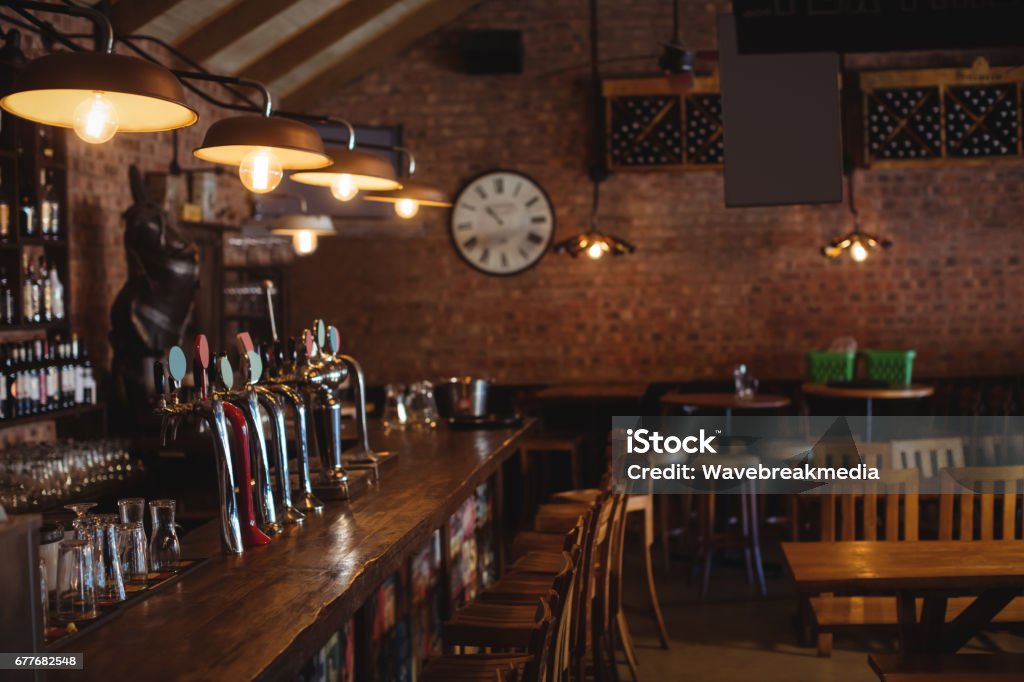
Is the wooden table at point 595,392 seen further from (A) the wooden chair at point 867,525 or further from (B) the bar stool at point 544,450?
(A) the wooden chair at point 867,525

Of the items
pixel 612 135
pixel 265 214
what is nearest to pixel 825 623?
pixel 612 135

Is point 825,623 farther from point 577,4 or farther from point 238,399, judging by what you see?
point 577,4

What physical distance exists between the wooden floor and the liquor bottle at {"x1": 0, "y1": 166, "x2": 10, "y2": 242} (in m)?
3.38

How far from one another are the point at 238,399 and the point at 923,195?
22.3 ft

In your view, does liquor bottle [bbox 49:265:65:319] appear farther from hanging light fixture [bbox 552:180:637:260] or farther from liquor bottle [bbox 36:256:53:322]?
hanging light fixture [bbox 552:180:637:260]

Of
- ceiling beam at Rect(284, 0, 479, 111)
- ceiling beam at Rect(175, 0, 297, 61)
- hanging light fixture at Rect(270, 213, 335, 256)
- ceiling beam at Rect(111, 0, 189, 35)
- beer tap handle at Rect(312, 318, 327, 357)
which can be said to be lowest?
beer tap handle at Rect(312, 318, 327, 357)

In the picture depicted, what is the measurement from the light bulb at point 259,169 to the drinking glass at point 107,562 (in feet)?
3.73

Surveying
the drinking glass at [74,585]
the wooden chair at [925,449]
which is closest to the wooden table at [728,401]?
the wooden chair at [925,449]

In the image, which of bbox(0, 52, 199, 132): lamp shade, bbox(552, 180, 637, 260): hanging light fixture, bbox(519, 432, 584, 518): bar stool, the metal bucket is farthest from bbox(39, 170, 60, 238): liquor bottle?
bbox(552, 180, 637, 260): hanging light fixture

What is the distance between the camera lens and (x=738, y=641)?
466 cm

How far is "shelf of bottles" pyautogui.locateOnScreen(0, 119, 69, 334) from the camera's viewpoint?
462 centimetres

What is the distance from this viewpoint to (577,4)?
8047 millimetres

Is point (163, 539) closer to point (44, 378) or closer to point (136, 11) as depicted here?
point (44, 378)

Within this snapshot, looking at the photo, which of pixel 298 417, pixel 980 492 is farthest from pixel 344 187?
pixel 980 492
